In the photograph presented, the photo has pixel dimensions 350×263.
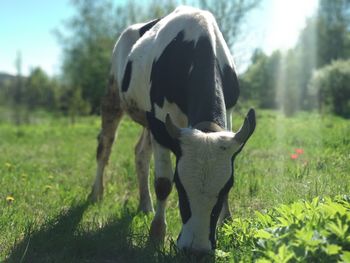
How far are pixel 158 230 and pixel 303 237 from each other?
2.07 meters

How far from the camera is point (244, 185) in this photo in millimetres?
5773

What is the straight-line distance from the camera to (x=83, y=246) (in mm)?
4219

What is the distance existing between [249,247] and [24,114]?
33.2m

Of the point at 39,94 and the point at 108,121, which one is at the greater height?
the point at 108,121

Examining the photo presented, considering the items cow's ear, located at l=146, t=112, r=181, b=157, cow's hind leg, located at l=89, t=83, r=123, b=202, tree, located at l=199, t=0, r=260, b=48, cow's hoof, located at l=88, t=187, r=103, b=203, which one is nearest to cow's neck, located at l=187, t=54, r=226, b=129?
cow's ear, located at l=146, t=112, r=181, b=157

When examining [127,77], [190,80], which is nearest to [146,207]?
[127,77]

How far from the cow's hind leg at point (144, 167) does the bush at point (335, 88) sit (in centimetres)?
2363

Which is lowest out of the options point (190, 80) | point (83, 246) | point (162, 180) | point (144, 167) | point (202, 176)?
point (83, 246)

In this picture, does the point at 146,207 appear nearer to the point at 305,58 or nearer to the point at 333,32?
the point at 305,58

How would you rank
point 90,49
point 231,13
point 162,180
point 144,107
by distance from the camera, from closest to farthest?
point 162,180 < point 144,107 < point 231,13 < point 90,49

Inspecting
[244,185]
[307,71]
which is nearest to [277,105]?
[307,71]

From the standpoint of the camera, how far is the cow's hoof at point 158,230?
14.6 feet

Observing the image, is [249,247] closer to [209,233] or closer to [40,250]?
[209,233]

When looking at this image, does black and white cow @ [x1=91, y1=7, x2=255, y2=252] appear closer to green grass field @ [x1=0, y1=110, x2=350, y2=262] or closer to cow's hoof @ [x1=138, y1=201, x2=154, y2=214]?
cow's hoof @ [x1=138, y1=201, x2=154, y2=214]
